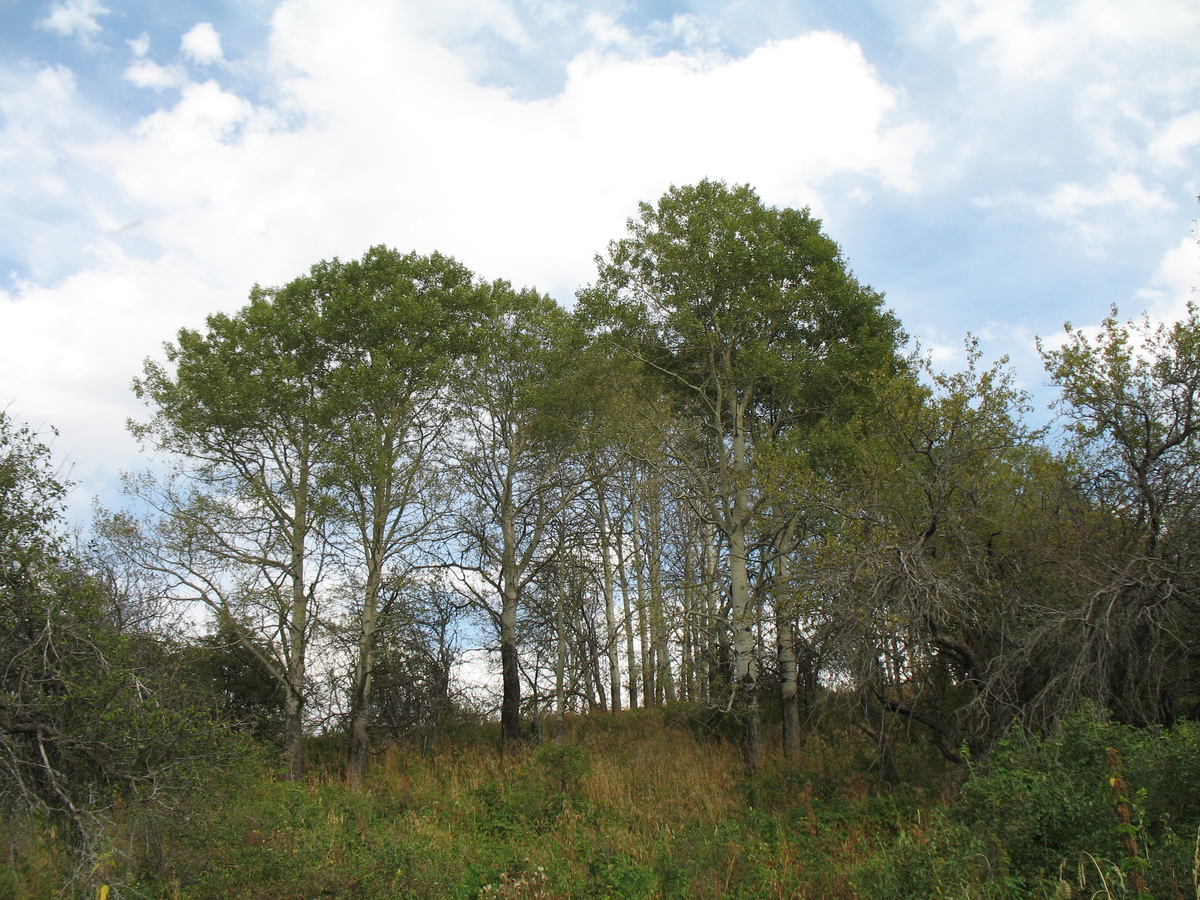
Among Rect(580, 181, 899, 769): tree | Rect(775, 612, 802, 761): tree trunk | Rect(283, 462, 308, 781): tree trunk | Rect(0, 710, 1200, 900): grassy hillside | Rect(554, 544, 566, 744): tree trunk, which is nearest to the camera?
Rect(0, 710, 1200, 900): grassy hillside

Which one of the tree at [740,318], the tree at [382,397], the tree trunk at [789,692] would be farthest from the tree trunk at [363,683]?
the tree trunk at [789,692]

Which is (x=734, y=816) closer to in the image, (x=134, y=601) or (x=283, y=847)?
(x=283, y=847)

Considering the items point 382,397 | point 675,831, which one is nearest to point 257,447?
point 382,397

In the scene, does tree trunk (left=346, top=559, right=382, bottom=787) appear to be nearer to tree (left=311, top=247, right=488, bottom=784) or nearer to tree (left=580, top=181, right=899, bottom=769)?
tree (left=311, top=247, right=488, bottom=784)

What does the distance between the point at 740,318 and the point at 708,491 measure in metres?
3.28

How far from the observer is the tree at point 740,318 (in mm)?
13211

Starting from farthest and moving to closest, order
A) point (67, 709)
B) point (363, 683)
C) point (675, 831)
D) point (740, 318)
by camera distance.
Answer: point (363, 683) → point (740, 318) → point (675, 831) → point (67, 709)

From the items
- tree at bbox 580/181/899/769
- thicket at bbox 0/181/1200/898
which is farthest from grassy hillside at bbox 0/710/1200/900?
tree at bbox 580/181/899/769

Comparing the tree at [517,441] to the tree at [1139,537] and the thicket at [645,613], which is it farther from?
the tree at [1139,537]

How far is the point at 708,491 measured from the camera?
1253 centimetres

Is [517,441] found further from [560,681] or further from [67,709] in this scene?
[67,709]

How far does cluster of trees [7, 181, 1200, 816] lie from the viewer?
878 centimetres

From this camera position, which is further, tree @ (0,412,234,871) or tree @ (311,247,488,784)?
tree @ (311,247,488,784)

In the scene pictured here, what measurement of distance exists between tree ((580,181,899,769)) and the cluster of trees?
0.06 m
